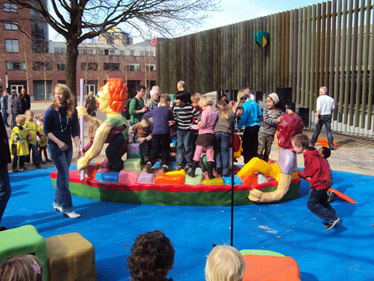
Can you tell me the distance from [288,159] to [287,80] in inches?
337

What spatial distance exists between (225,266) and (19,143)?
7433mm

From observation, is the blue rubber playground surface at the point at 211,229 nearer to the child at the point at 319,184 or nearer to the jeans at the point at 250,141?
the child at the point at 319,184

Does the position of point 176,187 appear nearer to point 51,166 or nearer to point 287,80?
point 51,166

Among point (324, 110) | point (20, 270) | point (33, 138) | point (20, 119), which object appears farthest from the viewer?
point (324, 110)

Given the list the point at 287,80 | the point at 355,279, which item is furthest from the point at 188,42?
the point at 355,279

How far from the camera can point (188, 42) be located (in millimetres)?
18172

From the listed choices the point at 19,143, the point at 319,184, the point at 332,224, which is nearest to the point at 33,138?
the point at 19,143

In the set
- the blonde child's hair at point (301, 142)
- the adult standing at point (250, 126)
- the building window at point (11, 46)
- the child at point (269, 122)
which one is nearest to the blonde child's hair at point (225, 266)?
the blonde child's hair at point (301, 142)

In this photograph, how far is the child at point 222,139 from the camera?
627 cm

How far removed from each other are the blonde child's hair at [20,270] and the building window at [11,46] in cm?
5174

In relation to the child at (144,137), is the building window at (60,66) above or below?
above

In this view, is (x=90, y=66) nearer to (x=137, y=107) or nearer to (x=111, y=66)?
(x=111, y=66)

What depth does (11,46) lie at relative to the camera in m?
47.2

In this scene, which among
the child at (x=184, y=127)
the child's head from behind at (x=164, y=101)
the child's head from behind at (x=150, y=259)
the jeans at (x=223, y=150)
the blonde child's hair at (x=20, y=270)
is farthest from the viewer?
the child's head from behind at (x=164, y=101)
